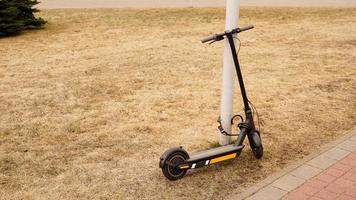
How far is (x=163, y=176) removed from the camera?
498 cm

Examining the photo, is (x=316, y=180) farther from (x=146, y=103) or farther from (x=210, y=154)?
(x=146, y=103)

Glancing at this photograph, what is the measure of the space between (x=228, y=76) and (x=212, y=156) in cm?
94

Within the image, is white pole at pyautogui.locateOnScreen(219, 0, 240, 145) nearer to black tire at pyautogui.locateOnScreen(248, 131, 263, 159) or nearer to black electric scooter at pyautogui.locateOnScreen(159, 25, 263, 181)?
black electric scooter at pyautogui.locateOnScreen(159, 25, 263, 181)

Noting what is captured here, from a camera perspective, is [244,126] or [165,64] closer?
[244,126]

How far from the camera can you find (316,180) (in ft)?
15.8

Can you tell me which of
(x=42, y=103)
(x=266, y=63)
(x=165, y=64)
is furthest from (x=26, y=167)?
(x=266, y=63)

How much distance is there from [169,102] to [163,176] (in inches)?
94.1

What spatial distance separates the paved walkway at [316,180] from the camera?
4520 millimetres

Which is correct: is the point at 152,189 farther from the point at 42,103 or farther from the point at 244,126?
the point at 42,103

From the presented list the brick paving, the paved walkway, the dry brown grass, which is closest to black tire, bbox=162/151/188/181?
the dry brown grass

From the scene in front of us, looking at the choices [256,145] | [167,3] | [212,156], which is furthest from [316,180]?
[167,3]

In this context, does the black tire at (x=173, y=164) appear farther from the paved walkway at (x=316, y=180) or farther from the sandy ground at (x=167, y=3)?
the sandy ground at (x=167, y=3)

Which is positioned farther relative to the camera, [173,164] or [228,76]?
[228,76]

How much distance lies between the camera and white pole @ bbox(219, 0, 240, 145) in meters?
4.93
